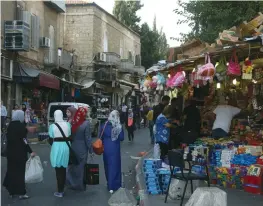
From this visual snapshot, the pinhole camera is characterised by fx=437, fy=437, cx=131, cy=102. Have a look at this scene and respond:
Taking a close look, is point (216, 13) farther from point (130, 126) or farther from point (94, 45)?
point (94, 45)

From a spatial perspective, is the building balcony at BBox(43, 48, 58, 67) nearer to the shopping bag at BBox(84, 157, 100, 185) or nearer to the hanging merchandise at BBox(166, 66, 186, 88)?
the hanging merchandise at BBox(166, 66, 186, 88)

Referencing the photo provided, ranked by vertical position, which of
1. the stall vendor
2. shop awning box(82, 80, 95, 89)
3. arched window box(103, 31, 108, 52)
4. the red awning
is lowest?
the stall vendor

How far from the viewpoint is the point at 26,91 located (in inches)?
990

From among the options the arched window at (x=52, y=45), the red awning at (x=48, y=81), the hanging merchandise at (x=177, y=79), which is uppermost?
the arched window at (x=52, y=45)

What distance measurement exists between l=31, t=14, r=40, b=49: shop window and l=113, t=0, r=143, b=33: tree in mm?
29260

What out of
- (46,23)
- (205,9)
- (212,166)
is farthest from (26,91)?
(212,166)

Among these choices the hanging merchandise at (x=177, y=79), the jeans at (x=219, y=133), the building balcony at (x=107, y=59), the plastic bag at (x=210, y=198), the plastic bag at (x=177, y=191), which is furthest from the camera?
the building balcony at (x=107, y=59)

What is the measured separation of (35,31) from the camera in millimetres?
26469

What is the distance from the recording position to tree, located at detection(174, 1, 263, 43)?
14648mm

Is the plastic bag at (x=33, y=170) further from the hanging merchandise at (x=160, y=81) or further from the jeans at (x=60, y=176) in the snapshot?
the hanging merchandise at (x=160, y=81)

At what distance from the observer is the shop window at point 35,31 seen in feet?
85.7

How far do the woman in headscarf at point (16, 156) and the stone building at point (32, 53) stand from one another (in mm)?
13861

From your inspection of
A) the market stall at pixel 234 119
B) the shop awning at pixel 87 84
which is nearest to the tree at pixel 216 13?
the market stall at pixel 234 119

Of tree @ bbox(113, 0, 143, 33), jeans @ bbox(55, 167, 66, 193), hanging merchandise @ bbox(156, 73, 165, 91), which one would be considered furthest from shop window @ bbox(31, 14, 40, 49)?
tree @ bbox(113, 0, 143, 33)
